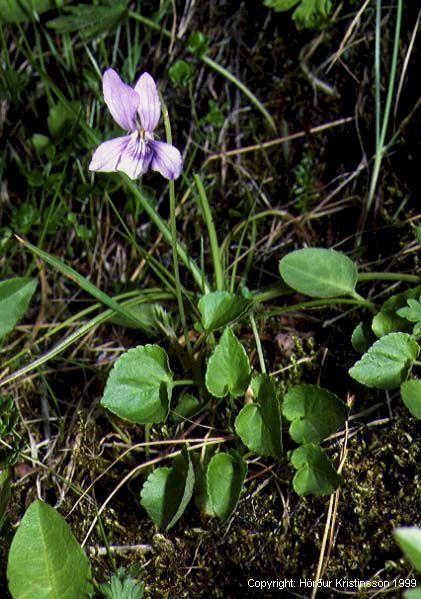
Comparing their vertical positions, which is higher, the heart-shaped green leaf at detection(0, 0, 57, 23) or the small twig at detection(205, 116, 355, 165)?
the heart-shaped green leaf at detection(0, 0, 57, 23)

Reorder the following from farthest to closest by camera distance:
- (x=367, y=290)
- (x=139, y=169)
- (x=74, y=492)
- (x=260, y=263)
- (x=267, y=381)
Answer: (x=260, y=263) → (x=367, y=290) → (x=74, y=492) → (x=267, y=381) → (x=139, y=169)

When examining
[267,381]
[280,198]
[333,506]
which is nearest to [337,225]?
[280,198]

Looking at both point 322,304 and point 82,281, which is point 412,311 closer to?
point 322,304

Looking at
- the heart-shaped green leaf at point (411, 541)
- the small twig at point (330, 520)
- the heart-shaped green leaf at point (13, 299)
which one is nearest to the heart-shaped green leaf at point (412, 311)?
the small twig at point (330, 520)

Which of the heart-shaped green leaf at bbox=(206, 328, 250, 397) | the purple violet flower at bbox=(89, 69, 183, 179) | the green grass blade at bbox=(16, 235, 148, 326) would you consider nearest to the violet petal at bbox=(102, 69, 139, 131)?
the purple violet flower at bbox=(89, 69, 183, 179)

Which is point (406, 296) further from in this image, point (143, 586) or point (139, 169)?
point (143, 586)

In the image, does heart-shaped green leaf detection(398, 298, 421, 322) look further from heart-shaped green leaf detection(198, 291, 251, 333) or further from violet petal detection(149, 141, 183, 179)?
violet petal detection(149, 141, 183, 179)
